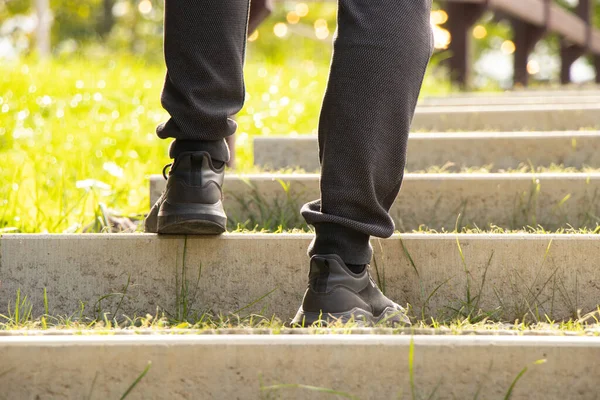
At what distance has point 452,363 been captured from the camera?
130 cm

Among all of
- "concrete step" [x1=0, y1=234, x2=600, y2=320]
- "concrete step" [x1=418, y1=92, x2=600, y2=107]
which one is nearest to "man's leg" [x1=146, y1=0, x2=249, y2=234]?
"concrete step" [x1=0, y1=234, x2=600, y2=320]

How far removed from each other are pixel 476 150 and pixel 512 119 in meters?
0.80

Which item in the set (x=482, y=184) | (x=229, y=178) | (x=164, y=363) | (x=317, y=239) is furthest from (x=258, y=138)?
(x=164, y=363)

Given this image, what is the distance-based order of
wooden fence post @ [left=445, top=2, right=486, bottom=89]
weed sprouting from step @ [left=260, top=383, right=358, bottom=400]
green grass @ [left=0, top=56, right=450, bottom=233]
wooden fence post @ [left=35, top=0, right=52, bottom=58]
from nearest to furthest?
weed sprouting from step @ [left=260, top=383, right=358, bottom=400] < green grass @ [left=0, top=56, right=450, bottom=233] < wooden fence post @ [left=445, top=2, right=486, bottom=89] < wooden fence post @ [left=35, top=0, right=52, bottom=58]

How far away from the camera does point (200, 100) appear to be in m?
1.71

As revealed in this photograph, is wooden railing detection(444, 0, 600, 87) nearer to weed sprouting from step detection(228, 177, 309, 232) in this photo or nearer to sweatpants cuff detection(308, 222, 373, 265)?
weed sprouting from step detection(228, 177, 309, 232)

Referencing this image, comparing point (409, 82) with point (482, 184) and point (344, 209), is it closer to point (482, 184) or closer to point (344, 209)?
point (344, 209)

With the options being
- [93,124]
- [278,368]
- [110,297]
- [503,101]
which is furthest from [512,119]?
[278,368]

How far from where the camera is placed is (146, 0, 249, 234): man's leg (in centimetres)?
169

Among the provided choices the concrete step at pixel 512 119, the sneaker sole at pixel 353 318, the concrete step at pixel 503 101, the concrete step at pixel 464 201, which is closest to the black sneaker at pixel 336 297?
the sneaker sole at pixel 353 318

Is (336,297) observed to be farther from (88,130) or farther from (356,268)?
(88,130)

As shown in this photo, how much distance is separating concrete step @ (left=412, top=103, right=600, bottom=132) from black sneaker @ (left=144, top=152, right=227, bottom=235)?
2.15m

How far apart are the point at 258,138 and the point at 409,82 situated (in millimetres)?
1617

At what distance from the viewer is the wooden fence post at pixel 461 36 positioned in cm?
620
